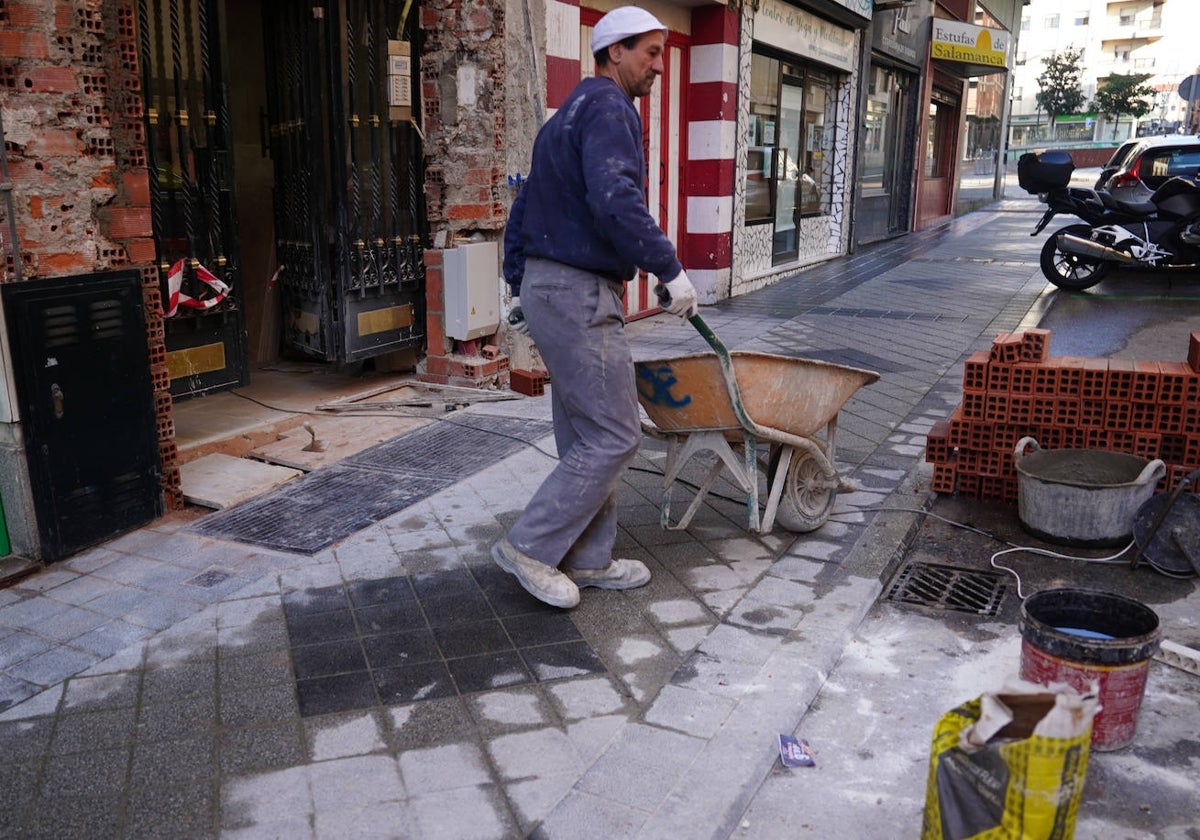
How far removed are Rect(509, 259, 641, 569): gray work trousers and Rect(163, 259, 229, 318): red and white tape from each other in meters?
2.63

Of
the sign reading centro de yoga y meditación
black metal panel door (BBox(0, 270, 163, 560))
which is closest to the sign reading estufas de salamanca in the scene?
the sign reading centro de yoga y meditación

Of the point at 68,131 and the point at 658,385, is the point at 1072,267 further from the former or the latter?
the point at 68,131

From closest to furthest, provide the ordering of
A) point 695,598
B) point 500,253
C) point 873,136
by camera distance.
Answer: point 695,598, point 500,253, point 873,136

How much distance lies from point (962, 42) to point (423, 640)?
63.8 feet

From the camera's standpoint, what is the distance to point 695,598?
152 inches

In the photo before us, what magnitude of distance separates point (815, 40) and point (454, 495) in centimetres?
1115

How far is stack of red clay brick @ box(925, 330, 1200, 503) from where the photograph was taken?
14.9ft

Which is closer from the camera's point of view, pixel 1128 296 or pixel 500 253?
pixel 500 253

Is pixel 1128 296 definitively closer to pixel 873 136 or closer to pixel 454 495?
pixel 873 136

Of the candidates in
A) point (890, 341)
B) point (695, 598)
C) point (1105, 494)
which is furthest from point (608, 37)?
point (890, 341)

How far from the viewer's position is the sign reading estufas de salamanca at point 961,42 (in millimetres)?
19422

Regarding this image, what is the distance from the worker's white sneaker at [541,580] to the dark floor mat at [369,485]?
1.02 m

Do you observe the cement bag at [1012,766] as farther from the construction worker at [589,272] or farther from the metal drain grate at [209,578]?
the metal drain grate at [209,578]

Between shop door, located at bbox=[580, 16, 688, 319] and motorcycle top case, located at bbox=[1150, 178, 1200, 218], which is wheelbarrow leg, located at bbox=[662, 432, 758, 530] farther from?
motorcycle top case, located at bbox=[1150, 178, 1200, 218]
